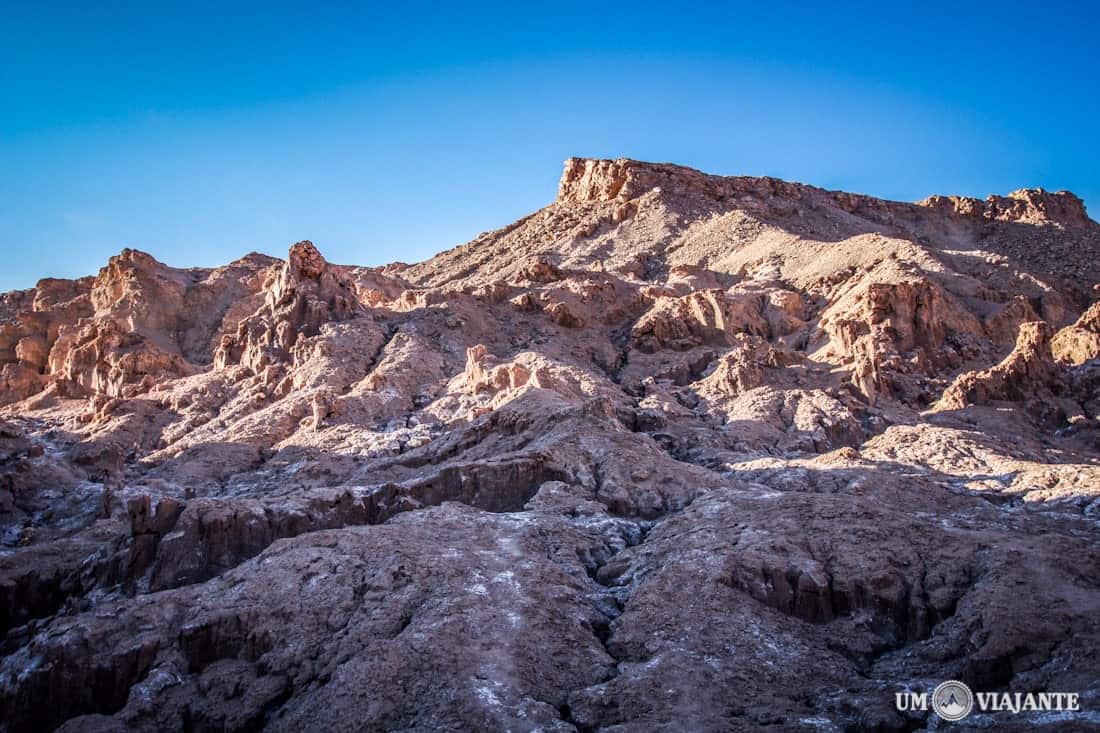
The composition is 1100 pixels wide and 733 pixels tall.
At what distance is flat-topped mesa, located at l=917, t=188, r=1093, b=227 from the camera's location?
10450cm

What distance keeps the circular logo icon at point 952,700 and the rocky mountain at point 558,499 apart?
16.7 inches

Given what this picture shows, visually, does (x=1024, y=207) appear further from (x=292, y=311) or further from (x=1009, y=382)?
(x=292, y=311)

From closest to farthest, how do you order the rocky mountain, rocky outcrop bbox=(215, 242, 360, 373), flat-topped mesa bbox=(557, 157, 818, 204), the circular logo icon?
the circular logo icon, the rocky mountain, rocky outcrop bbox=(215, 242, 360, 373), flat-topped mesa bbox=(557, 157, 818, 204)

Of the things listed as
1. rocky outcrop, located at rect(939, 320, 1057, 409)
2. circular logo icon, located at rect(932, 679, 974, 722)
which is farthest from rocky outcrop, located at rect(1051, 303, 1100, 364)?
circular logo icon, located at rect(932, 679, 974, 722)

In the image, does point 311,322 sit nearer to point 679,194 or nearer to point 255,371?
point 255,371

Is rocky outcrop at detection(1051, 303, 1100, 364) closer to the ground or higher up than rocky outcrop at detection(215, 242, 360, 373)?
closer to the ground

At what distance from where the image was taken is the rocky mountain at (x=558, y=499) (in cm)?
1895

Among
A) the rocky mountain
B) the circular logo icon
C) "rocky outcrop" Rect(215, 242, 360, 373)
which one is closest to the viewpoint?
the circular logo icon

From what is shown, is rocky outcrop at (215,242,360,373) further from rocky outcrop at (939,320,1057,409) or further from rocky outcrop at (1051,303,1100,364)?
rocky outcrop at (1051,303,1100,364)

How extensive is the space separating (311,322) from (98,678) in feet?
133

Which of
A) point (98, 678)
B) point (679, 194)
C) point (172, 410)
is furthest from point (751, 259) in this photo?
point (98, 678)

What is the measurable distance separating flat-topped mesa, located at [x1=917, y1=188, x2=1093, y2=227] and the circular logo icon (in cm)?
10260

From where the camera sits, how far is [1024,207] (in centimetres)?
10638

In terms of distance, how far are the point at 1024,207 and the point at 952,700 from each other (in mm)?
109947
